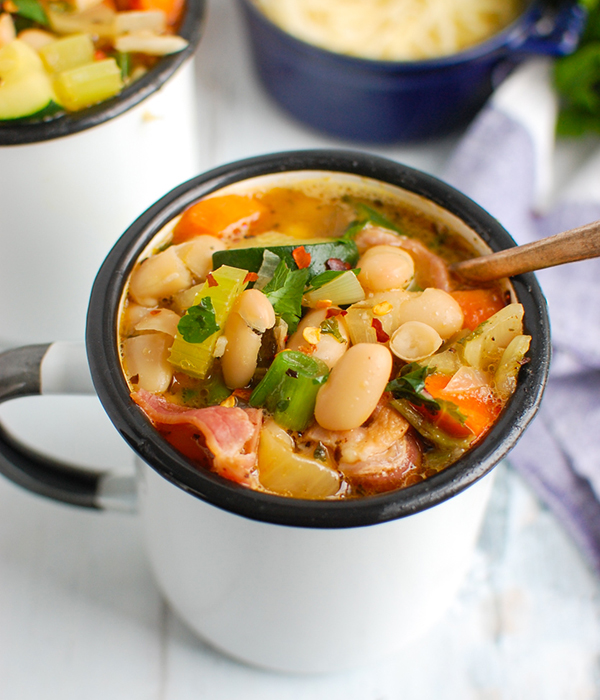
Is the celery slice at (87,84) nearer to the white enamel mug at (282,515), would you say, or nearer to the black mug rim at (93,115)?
the black mug rim at (93,115)

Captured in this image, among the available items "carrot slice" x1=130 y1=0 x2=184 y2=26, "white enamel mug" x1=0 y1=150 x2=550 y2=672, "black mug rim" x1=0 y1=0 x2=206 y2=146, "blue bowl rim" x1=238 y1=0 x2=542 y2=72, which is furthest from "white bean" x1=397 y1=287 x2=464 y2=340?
"blue bowl rim" x1=238 y1=0 x2=542 y2=72

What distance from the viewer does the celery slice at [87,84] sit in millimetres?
1427

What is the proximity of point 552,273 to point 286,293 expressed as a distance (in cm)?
108

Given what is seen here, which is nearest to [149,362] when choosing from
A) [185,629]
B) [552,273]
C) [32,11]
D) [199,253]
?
[199,253]

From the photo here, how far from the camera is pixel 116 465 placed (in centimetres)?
180

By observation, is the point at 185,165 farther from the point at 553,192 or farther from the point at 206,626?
the point at 553,192

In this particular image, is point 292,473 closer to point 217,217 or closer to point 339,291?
point 339,291

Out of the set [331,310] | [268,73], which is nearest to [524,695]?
[331,310]

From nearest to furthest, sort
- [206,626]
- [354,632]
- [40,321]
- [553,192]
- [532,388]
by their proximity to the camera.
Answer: [532,388] → [354,632] → [206,626] → [40,321] → [553,192]

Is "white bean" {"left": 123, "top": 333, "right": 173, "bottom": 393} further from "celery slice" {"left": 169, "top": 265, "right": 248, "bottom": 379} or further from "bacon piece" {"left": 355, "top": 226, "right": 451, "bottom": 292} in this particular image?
"bacon piece" {"left": 355, "top": 226, "right": 451, "bottom": 292}

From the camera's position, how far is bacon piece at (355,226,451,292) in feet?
4.23

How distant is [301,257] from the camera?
3.96 feet

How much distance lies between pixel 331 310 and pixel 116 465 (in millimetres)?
848

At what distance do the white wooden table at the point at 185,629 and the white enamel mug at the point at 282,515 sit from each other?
0.12 meters
